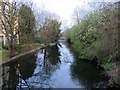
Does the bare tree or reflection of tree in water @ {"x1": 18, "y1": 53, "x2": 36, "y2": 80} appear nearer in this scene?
reflection of tree in water @ {"x1": 18, "y1": 53, "x2": 36, "y2": 80}

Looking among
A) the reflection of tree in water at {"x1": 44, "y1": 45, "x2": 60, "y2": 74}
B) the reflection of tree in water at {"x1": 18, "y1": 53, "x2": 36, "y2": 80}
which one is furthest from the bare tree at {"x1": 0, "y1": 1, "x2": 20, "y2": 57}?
the reflection of tree in water at {"x1": 44, "y1": 45, "x2": 60, "y2": 74}

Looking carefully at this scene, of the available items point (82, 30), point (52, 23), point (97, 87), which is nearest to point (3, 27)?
point (82, 30)

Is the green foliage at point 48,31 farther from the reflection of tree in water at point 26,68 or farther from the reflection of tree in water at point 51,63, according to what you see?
the reflection of tree in water at point 26,68

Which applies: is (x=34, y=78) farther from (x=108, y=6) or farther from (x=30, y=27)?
(x=30, y=27)

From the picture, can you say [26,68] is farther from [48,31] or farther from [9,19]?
[48,31]

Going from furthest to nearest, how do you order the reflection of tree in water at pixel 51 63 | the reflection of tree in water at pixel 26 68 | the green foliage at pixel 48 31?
the green foliage at pixel 48 31, the reflection of tree in water at pixel 51 63, the reflection of tree in water at pixel 26 68

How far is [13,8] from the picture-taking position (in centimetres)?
A: 2777

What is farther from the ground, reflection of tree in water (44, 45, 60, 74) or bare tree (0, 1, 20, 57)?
bare tree (0, 1, 20, 57)

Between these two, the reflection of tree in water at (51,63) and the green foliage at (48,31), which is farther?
the green foliage at (48,31)

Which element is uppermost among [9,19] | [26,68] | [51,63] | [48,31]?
[9,19]

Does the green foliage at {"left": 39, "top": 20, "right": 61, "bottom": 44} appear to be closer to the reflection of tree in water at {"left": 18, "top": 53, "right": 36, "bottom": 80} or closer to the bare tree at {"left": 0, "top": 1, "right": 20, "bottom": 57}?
the bare tree at {"left": 0, "top": 1, "right": 20, "bottom": 57}

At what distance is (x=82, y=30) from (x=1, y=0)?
10852 millimetres

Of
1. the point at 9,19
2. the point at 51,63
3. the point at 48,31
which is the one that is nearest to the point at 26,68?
the point at 51,63

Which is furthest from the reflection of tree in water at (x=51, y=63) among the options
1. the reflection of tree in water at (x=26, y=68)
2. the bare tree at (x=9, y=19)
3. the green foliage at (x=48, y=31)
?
the green foliage at (x=48, y=31)
